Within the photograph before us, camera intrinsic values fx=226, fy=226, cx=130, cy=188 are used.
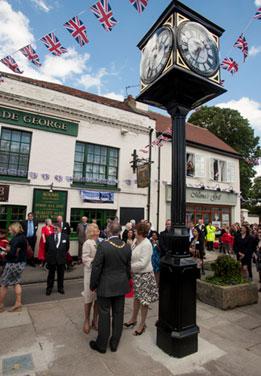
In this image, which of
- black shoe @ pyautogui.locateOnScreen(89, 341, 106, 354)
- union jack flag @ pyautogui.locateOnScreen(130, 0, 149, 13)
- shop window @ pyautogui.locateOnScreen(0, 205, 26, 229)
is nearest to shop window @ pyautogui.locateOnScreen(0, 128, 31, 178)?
shop window @ pyautogui.locateOnScreen(0, 205, 26, 229)

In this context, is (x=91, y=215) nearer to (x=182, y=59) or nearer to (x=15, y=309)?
(x=15, y=309)

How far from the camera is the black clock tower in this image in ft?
9.77

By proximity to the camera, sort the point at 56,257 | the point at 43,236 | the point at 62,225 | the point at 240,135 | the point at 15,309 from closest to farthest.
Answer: the point at 15,309, the point at 56,257, the point at 62,225, the point at 43,236, the point at 240,135

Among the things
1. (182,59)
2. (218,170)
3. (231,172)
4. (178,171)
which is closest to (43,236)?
(178,171)

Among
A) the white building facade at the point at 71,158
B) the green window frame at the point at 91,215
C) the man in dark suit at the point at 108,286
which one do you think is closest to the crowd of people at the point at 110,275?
the man in dark suit at the point at 108,286

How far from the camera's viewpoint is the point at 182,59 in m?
2.97

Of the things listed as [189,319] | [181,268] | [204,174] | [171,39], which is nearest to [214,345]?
[189,319]

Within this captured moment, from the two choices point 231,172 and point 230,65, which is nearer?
point 230,65

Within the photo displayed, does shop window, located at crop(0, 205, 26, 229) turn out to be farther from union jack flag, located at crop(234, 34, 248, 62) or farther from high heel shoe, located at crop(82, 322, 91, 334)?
union jack flag, located at crop(234, 34, 248, 62)

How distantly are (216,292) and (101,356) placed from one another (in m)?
2.84

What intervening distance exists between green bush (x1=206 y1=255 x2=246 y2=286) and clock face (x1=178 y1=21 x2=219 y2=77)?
405 cm

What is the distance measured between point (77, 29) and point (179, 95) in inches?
148

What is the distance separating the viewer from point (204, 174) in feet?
49.3

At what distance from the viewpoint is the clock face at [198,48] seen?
9.95 feet
